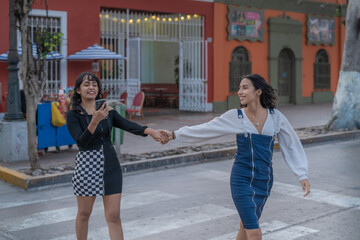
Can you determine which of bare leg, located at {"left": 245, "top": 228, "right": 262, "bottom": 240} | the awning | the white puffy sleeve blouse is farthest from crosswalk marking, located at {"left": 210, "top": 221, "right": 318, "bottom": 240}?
the awning

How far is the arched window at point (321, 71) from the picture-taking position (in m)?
27.2

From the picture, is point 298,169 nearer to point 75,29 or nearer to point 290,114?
point 75,29

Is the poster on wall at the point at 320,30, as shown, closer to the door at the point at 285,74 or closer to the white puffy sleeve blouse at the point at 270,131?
the door at the point at 285,74

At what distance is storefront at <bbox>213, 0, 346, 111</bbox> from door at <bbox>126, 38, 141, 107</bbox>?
147 inches

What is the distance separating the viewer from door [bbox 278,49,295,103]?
25.7 meters

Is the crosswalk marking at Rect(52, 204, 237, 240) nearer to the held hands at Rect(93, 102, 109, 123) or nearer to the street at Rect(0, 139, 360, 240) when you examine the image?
the street at Rect(0, 139, 360, 240)

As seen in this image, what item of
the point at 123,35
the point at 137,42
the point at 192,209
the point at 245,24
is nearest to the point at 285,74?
the point at 245,24

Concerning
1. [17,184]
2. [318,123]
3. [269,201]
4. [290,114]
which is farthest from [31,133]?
[290,114]

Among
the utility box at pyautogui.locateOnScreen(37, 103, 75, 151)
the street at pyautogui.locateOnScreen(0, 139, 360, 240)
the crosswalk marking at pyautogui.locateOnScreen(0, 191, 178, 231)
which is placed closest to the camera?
the street at pyautogui.locateOnScreen(0, 139, 360, 240)

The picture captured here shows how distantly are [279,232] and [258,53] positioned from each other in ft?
60.9

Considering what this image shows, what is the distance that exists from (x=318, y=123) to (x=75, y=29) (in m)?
8.33

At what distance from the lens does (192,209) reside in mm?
7117

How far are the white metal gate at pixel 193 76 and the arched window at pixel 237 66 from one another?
5.22ft

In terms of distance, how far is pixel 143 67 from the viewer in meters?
24.6
